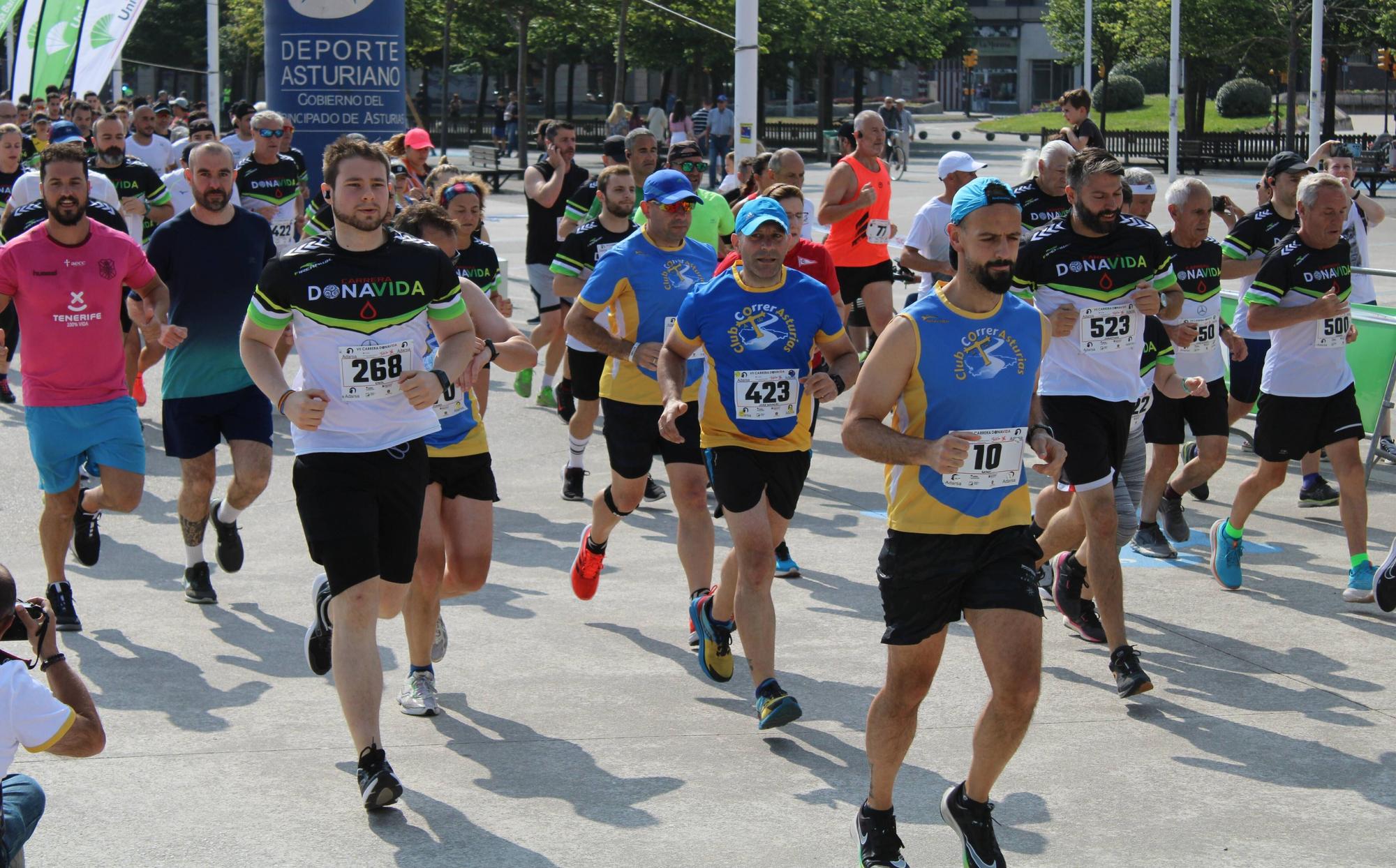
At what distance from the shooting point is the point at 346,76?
17.8 metres

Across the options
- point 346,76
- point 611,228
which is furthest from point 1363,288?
point 346,76

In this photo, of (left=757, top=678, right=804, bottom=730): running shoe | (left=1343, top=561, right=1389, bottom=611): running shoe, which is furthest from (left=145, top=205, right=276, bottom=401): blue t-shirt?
(left=1343, top=561, right=1389, bottom=611): running shoe

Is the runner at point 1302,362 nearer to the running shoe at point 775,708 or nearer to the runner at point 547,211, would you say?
the running shoe at point 775,708

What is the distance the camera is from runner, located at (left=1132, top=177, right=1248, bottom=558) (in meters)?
8.77

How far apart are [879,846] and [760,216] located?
2467 millimetres

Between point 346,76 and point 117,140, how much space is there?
4798 millimetres

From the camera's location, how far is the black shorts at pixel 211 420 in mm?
7871

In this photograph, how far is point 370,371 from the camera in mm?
5438

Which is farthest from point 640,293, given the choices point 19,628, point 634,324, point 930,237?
point 19,628

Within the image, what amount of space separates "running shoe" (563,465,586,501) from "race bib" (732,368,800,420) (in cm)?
411

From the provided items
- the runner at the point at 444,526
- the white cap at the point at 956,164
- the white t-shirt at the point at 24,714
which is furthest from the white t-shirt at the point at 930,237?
the white t-shirt at the point at 24,714

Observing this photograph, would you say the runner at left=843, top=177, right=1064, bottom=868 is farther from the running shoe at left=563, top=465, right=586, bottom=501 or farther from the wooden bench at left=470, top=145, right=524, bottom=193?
the wooden bench at left=470, top=145, right=524, bottom=193

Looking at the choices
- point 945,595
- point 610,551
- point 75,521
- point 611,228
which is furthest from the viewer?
point 611,228

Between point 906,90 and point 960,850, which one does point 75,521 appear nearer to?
point 960,850
